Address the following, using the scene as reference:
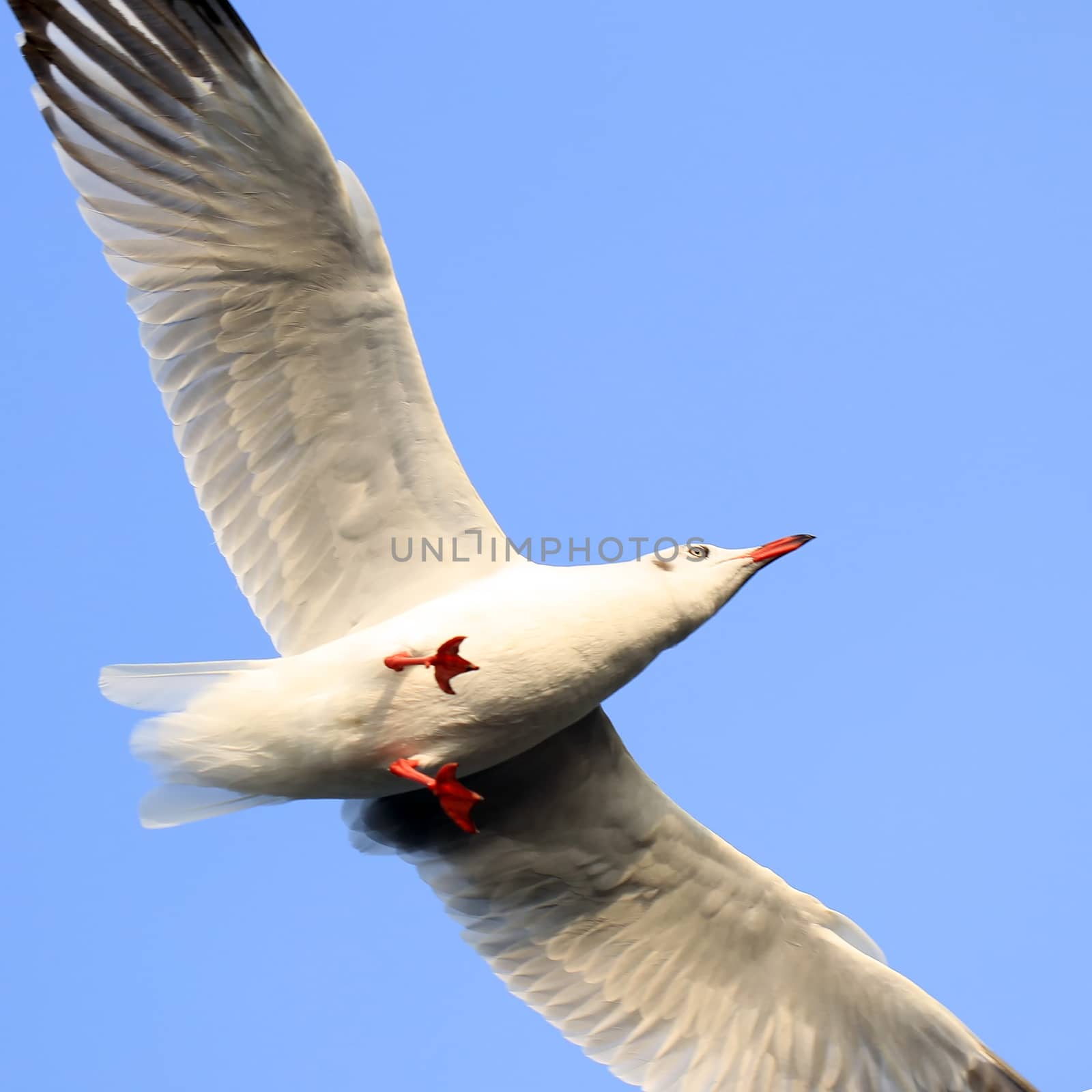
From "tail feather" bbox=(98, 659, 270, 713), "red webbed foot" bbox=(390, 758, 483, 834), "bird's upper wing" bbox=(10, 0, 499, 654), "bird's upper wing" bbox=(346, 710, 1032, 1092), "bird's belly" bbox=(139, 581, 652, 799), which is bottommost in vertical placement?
"bird's upper wing" bbox=(346, 710, 1032, 1092)

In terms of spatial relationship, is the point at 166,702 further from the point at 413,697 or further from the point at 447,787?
the point at 447,787

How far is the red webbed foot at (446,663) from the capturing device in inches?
285

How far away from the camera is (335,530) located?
7984 mm

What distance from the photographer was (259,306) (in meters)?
7.72

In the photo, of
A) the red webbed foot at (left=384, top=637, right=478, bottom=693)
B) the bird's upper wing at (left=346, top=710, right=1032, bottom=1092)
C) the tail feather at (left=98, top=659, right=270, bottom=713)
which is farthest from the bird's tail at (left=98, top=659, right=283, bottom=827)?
the bird's upper wing at (left=346, top=710, right=1032, bottom=1092)

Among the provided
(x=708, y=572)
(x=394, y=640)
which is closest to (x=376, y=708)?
(x=394, y=640)

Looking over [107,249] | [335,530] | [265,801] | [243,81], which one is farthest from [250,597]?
[243,81]

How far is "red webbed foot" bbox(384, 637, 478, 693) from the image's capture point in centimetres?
725

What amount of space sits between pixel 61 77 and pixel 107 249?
0.73 meters

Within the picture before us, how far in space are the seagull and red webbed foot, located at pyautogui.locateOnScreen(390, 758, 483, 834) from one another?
15 mm

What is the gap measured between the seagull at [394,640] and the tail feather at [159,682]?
0.03 feet

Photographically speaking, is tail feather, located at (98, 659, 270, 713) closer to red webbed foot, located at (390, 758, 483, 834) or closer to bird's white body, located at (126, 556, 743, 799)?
bird's white body, located at (126, 556, 743, 799)

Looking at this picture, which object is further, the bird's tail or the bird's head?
the bird's head

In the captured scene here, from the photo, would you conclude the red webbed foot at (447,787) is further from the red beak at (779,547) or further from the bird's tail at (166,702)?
the red beak at (779,547)
